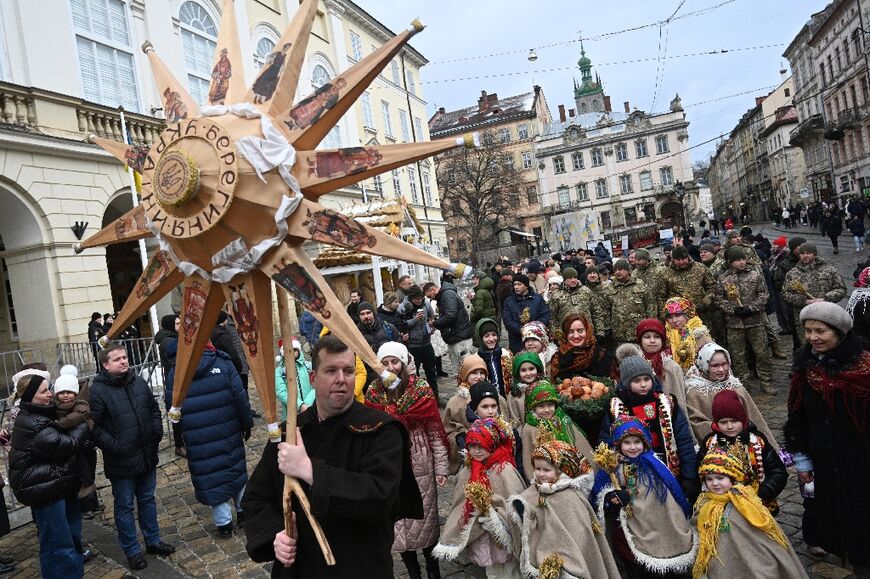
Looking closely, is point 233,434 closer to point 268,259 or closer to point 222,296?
point 222,296

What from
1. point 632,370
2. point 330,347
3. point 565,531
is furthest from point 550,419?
point 330,347

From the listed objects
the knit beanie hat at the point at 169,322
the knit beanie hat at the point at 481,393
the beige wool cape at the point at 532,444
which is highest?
the knit beanie hat at the point at 169,322

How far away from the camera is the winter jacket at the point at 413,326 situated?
8.88 m

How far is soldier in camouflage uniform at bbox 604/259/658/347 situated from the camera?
26.4ft

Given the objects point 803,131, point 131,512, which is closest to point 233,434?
point 131,512

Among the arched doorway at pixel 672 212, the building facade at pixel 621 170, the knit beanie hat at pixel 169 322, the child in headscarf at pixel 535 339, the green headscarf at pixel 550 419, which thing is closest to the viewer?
the green headscarf at pixel 550 419

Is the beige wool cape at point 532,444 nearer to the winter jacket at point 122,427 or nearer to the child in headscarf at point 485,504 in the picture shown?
the child in headscarf at point 485,504

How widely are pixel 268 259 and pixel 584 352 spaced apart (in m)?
3.69

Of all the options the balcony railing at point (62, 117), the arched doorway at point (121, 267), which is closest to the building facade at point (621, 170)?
the arched doorway at point (121, 267)

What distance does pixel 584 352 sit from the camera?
5.50 m

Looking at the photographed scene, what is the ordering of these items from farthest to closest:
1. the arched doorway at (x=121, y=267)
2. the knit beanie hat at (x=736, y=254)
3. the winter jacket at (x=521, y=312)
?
the arched doorway at (x=121, y=267), the winter jacket at (x=521, y=312), the knit beanie hat at (x=736, y=254)

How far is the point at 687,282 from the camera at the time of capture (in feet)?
27.4

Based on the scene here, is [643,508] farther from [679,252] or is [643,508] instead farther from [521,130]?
[521,130]

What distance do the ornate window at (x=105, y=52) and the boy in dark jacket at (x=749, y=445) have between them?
1540cm
